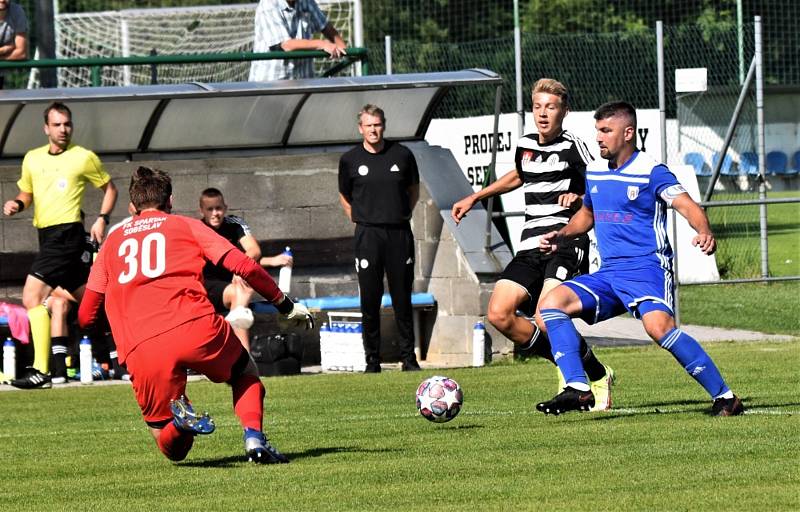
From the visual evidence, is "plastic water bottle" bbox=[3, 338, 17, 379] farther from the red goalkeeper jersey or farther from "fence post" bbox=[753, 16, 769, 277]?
"fence post" bbox=[753, 16, 769, 277]

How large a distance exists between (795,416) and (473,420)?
202 cm

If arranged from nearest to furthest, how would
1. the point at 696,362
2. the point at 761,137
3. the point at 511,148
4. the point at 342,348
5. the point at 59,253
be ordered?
1. the point at 696,362
2. the point at 59,253
3. the point at 342,348
4. the point at 761,137
5. the point at 511,148

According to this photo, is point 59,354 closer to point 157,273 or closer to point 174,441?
point 174,441

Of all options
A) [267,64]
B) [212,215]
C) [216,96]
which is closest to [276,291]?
[212,215]

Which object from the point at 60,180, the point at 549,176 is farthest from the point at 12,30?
the point at 549,176

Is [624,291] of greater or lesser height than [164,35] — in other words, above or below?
below

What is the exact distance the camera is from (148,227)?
8.14 metres

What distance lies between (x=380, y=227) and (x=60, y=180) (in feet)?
9.87

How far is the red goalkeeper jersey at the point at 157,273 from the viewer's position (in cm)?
807

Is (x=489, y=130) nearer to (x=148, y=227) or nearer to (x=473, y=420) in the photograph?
(x=473, y=420)

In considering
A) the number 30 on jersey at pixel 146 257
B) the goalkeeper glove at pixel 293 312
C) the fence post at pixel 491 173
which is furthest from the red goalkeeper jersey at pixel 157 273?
the fence post at pixel 491 173

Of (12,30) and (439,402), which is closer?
(439,402)

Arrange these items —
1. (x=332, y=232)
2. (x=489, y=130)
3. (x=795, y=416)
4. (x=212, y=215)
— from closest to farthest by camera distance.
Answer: (x=795, y=416)
(x=212, y=215)
(x=332, y=232)
(x=489, y=130)

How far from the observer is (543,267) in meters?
10.8
